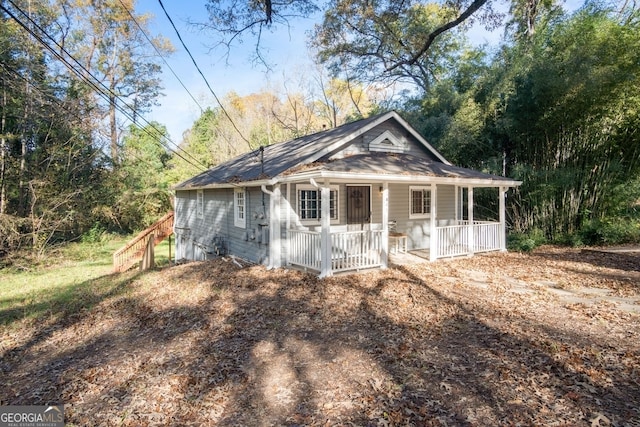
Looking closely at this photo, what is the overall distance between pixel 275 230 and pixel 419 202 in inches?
219

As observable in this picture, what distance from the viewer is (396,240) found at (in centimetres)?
1129

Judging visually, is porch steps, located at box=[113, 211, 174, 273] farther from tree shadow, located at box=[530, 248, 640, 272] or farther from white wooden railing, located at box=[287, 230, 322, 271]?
tree shadow, located at box=[530, 248, 640, 272]

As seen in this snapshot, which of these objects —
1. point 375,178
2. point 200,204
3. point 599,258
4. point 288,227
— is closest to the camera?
point 375,178

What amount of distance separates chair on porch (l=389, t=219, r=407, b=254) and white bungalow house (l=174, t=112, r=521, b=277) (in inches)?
1.3

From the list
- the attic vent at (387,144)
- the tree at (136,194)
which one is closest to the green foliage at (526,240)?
the attic vent at (387,144)

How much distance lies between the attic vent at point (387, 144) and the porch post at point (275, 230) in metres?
3.65

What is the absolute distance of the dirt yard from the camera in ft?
11.3

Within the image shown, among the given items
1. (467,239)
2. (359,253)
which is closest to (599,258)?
(467,239)

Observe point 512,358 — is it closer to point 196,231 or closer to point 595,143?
point 595,143

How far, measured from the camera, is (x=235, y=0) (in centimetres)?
919

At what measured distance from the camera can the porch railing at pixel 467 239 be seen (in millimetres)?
10906

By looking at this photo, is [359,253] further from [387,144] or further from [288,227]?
[387,144]

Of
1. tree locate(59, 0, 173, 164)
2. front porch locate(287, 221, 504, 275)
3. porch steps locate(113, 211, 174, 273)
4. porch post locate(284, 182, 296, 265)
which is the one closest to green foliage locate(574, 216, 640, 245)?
front porch locate(287, 221, 504, 275)

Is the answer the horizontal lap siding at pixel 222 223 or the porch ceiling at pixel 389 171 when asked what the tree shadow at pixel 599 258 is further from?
the horizontal lap siding at pixel 222 223
